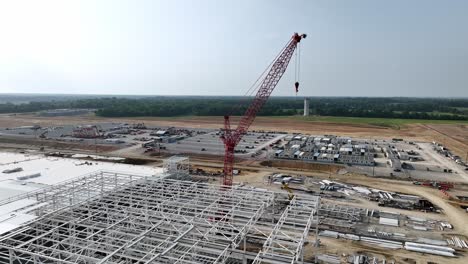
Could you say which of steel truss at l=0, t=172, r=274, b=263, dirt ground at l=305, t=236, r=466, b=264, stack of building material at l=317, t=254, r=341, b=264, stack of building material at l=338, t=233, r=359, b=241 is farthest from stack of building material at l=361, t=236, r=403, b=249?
steel truss at l=0, t=172, r=274, b=263

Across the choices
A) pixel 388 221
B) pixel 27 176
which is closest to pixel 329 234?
pixel 388 221

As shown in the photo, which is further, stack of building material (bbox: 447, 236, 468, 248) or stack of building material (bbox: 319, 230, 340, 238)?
stack of building material (bbox: 319, 230, 340, 238)

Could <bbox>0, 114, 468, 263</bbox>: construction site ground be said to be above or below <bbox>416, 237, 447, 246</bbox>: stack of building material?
above

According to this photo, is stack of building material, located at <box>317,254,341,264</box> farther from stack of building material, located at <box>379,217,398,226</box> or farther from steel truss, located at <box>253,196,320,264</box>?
stack of building material, located at <box>379,217,398,226</box>

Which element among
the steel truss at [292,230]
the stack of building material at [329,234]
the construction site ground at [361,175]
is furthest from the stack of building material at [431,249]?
the steel truss at [292,230]

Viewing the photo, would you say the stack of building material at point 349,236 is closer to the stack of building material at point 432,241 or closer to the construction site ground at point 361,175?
the construction site ground at point 361,175

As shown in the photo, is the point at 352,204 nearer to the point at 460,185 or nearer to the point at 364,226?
the point at 364,226
